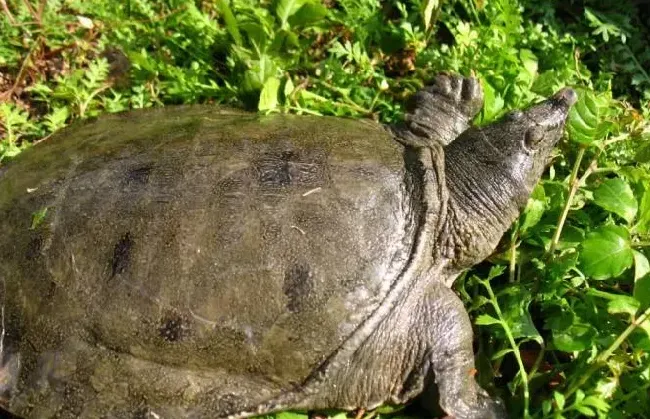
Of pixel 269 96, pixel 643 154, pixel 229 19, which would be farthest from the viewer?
Answer: pixel 229 19

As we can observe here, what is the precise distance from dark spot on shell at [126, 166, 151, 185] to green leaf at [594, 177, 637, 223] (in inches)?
76.4

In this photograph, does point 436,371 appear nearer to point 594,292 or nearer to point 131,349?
point 594,292

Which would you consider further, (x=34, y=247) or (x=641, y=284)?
(x=34, y=247)

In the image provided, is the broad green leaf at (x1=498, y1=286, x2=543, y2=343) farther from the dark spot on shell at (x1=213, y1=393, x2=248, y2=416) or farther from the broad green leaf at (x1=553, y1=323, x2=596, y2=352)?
the dark spot on shell at (x1=213, y1=393, x2=248, y2=416)

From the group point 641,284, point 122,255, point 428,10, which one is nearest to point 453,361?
point 641,284

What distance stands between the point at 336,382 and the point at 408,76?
2.18 meters

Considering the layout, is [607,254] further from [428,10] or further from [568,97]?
[428,10]

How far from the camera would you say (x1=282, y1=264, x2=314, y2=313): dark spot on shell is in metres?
2.72

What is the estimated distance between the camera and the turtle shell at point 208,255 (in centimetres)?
272

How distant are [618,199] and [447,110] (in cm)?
103

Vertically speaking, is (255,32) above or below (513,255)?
above

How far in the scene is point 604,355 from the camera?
278cm

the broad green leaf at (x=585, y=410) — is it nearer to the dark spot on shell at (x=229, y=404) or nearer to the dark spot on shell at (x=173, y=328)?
the dark spot on shell at (x=229, y=404)

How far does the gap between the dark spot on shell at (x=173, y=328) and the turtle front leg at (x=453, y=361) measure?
3.32ft
